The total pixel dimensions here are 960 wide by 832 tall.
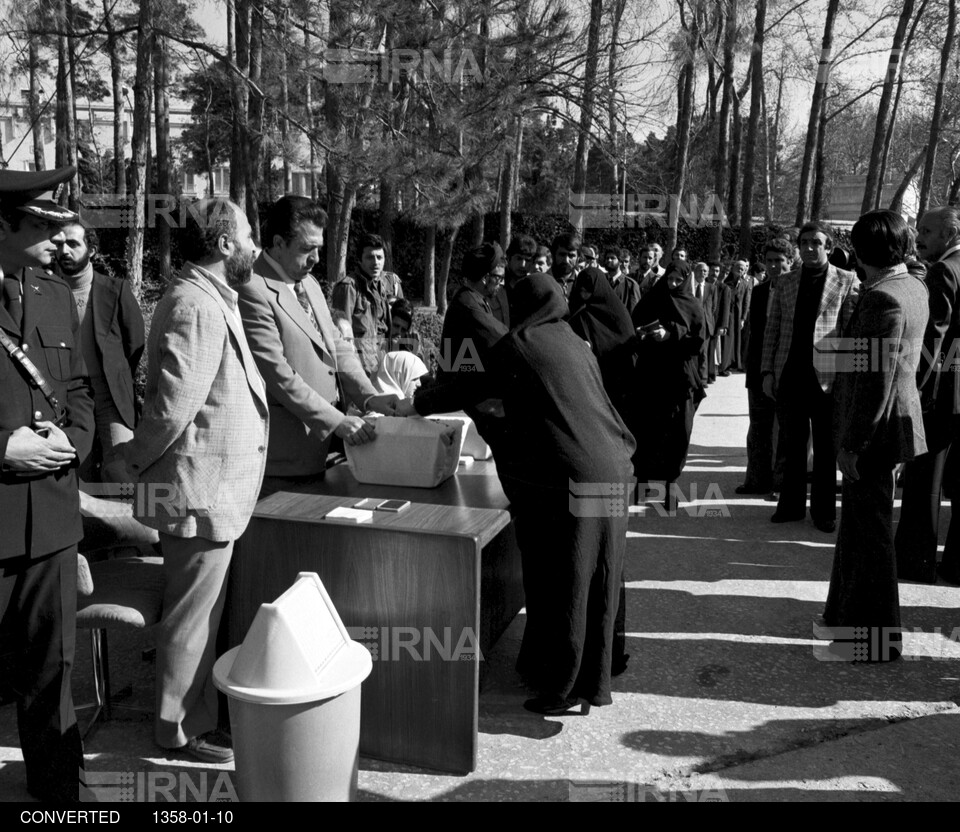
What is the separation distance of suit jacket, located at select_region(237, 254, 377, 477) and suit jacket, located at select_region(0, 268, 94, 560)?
25.3 inches

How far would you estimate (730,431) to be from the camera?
872 cm

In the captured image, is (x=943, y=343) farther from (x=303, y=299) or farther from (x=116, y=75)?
(x=116, y=75)

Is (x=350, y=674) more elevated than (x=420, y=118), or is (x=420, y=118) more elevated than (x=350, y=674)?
(x=420, y=118)

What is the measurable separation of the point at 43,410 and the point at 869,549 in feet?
9.84

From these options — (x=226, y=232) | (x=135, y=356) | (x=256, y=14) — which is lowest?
(x=135, y=356)

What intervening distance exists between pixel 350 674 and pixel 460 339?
5.93 feet

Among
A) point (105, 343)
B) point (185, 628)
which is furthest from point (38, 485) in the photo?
point (105, 343)

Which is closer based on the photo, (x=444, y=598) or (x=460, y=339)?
(x=444, y=598)

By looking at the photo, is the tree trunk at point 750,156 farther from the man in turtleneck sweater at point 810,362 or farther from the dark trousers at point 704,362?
the man in turtleneck sweater at point 810,362

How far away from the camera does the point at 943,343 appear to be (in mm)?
4441
